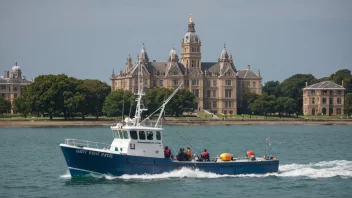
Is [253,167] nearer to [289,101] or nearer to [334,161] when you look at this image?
[334,161]

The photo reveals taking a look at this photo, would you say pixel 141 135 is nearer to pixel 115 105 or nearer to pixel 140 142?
pixel 140 142

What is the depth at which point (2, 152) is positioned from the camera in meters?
85.1

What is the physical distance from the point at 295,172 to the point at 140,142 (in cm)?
1328

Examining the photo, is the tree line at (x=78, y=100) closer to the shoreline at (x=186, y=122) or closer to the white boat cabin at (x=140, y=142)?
the shoreline at (x=186, y=122)

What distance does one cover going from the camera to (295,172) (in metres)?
61.9

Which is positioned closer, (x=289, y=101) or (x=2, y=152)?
(x=2, y=152)

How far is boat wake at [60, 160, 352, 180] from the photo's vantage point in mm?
56219

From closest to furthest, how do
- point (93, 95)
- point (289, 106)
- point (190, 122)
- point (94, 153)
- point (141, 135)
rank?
point (94, 153)
point (141, 135)
point (190, 122)
point (93, 95)
point (289, 106)

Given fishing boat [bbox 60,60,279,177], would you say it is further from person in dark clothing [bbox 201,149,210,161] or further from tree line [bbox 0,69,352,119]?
tree line [bbox 0,69,352,119]

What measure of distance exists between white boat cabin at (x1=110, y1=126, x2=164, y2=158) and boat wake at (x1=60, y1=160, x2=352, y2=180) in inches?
62.9

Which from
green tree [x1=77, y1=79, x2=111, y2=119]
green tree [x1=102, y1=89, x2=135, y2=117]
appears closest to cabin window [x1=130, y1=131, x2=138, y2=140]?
green tree [x1=77, y1=79, x2=111, y2=119]

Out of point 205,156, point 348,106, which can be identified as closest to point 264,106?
point 348,106

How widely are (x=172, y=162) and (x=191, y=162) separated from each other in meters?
1.43

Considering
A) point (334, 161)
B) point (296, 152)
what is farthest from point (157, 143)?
point (296, 152)
